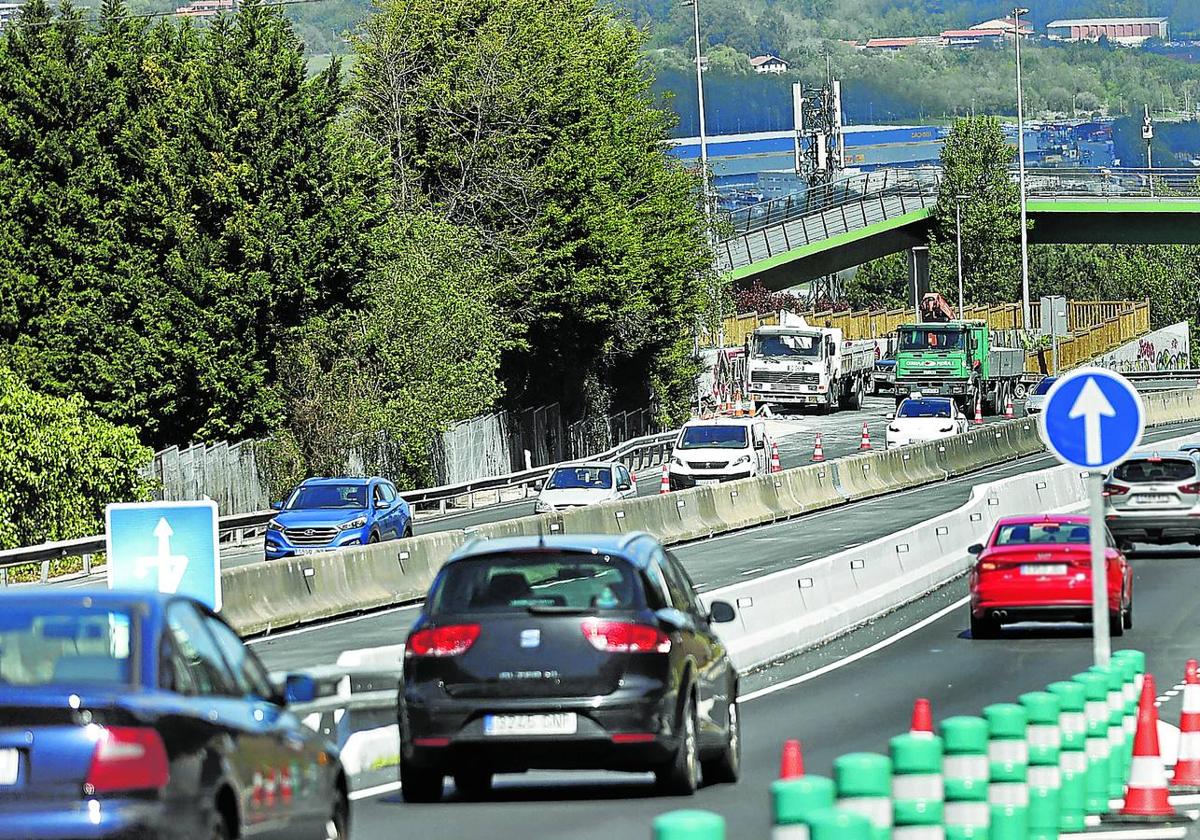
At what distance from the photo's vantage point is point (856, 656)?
2408cm

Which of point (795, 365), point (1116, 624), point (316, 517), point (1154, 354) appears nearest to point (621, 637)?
point (1116, 624)

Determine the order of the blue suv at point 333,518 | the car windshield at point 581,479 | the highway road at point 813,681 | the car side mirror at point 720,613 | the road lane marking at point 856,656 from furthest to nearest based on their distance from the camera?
1. the car windshield at point 581,479
2. the blue suv at point 333,518
3. the road lane marking at point 856,656
4. the car side mirror at point 720,613
5. the highway road at point 813,681

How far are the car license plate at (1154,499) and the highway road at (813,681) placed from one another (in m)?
0.90

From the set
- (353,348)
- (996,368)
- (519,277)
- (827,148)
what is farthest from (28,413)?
(827,148)

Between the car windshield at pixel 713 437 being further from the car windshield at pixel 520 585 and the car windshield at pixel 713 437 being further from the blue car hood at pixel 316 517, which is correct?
the car windshield at pixel 520 585

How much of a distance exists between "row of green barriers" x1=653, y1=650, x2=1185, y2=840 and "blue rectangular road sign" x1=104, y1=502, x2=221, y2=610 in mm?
6737

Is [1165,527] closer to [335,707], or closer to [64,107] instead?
[335,707]

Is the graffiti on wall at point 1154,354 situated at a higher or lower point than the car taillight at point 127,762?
lower

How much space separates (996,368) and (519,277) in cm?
1762

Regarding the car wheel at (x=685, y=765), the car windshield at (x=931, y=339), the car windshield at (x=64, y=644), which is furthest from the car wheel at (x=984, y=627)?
the car windshield at (x=931, y=339)

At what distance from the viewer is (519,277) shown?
6962 centimetres

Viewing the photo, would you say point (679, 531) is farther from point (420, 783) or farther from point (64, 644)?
point (64, 644)

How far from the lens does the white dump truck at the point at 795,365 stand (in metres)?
79.6

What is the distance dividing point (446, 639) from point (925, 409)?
170 feet
